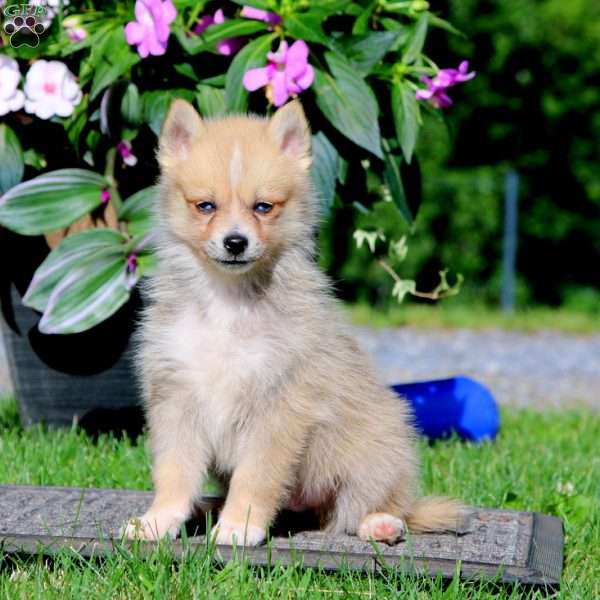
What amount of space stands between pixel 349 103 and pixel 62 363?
1.68 metres

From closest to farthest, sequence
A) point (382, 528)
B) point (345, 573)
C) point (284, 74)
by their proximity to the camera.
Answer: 1. point (345, 573)
2. point (382, 528)
3. point (284, 74)

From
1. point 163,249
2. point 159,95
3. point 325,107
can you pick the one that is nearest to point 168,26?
point 159,95

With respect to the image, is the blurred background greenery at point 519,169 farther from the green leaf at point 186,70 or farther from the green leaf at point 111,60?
the green leaf at point 111,60

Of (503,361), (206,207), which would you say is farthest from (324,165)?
(503,361)

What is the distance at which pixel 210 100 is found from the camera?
4496mm

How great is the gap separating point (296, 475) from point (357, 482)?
188 mm

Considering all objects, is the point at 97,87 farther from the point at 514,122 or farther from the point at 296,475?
the point at 514,122

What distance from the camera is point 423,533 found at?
3.45 m

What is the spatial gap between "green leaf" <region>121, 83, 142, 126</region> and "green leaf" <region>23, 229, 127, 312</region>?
0.46 meters

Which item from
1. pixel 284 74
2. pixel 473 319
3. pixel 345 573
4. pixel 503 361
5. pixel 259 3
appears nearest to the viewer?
pixel 345 573

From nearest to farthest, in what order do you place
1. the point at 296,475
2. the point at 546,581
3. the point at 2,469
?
the point at 546,581 → the point at 296,475 → the point at 2,469

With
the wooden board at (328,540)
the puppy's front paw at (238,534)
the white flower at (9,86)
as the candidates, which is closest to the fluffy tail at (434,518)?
the wooden board at (328,540)

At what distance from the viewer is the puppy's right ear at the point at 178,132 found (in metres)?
3.26

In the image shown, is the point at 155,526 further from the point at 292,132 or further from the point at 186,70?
the point at 186,70
